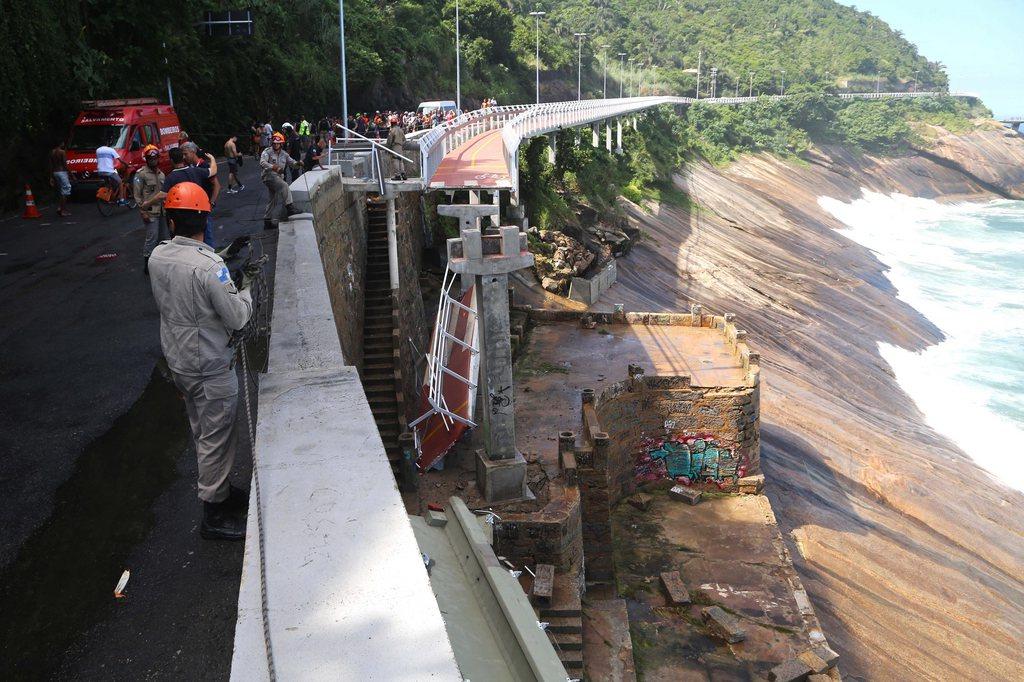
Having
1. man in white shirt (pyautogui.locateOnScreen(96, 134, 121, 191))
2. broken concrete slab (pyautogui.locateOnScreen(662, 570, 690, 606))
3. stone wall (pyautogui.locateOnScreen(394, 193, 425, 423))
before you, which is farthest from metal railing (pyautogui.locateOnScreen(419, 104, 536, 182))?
broken concrete slab (pyautogui.locateOnScreen(662, 570, 690, 606))

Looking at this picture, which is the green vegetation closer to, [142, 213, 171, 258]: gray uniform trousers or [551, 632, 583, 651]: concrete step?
[142, 213, 171, 258]: gray uniform trousers

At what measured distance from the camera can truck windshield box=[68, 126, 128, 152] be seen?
2022cm

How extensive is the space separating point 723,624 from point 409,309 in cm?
938

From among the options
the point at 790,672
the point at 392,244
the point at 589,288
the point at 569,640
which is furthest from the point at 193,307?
the point at 589,288

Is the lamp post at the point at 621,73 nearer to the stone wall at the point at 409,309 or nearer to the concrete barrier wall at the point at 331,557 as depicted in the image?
the stone wall at the point at 409,309

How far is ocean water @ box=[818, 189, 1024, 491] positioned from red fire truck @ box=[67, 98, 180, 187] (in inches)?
969

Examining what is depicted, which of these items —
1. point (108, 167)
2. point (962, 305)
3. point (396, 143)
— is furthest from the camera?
point (962, 305)

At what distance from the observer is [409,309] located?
1855 centimetres

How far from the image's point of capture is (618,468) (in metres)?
16.2

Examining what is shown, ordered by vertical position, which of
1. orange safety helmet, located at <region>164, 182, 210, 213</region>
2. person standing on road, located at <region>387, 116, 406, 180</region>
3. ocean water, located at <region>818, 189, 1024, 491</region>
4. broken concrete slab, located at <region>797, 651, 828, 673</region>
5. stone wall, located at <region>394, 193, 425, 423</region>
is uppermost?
orange safety helmet, located at <region>164, 182, 210, 213</region>

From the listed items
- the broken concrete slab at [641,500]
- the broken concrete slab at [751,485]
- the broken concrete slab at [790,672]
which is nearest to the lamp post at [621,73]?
the broken concrete slab at [751,485]

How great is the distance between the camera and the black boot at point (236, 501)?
4.75m

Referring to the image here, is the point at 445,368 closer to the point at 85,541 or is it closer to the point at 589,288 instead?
the point at 85,541

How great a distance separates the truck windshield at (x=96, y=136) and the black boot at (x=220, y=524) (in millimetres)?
17893
